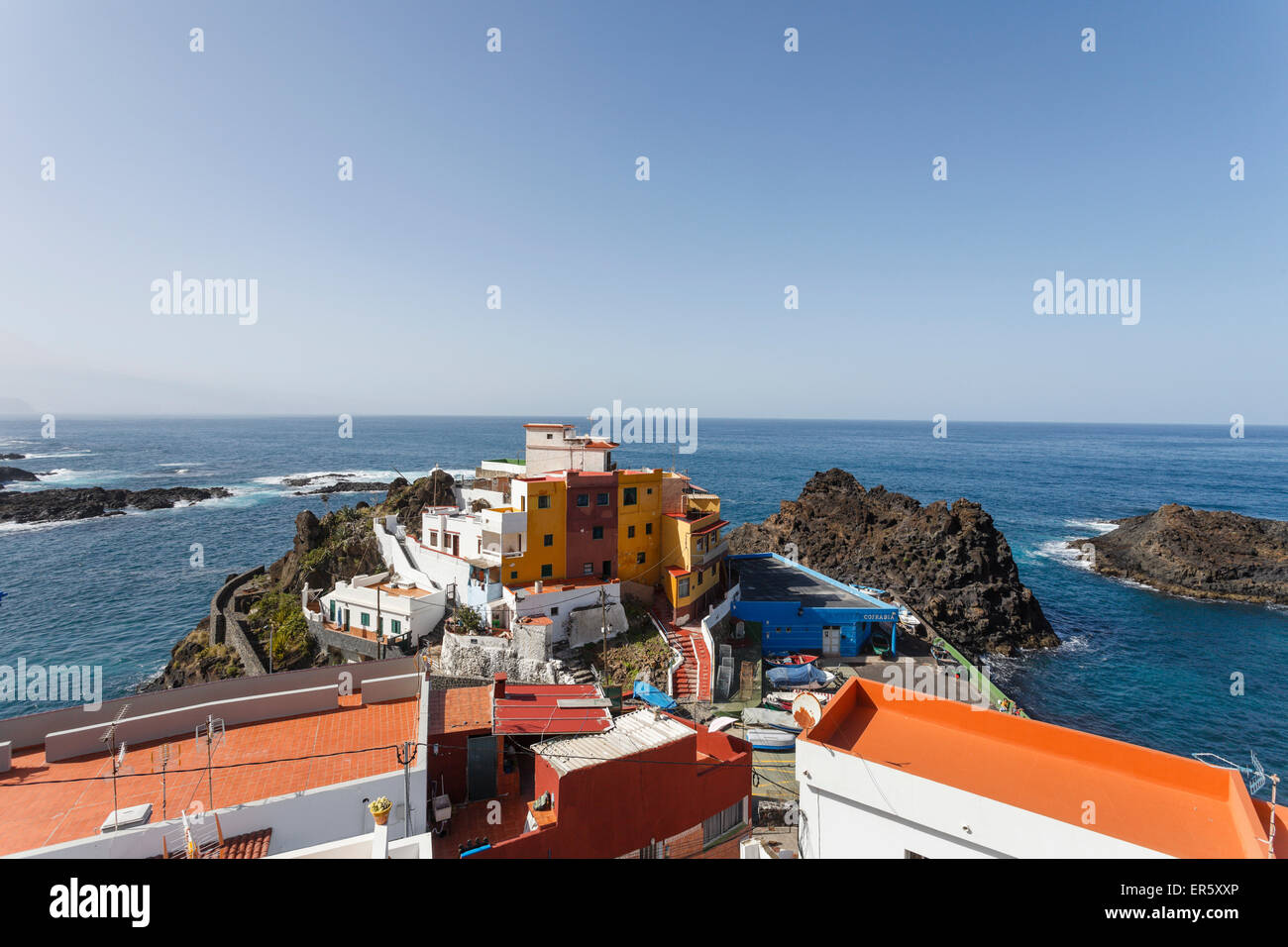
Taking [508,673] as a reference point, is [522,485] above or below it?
above

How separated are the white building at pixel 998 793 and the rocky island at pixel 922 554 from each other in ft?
98.0

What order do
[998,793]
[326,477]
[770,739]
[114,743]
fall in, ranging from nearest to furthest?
[998,793] < [114,743] < [770,739] < [326,477]

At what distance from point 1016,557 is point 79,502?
10291 cm

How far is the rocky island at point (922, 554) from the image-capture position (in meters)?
39.4

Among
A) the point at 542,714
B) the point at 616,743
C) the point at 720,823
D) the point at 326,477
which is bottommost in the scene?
the point at 720,823

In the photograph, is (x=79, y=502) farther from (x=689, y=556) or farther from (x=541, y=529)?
(x=689, y=556)

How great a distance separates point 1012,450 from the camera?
Result: 566 ft

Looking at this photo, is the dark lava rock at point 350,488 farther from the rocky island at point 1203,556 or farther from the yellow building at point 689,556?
the rocky island at point 1203,556

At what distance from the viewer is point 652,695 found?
24.1 m

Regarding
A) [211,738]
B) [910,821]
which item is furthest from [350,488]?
[910,821]

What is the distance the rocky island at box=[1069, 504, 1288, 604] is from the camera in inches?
1893
